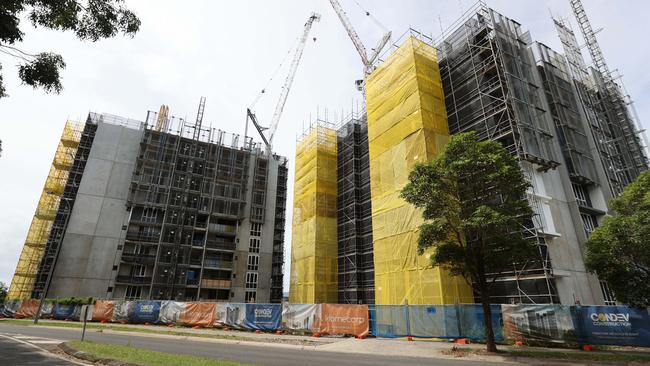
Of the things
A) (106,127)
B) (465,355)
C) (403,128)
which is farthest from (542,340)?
(106,127)

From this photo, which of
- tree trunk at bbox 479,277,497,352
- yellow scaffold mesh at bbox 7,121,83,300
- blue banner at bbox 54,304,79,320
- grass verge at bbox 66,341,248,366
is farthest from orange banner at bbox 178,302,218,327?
yellow scaffold mesh at bbox 7,121,83,300

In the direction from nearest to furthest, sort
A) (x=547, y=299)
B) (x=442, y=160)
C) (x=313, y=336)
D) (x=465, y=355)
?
(x=465, y=355), (x=442, y=160), (x=547, y=299), (x=313, y=336)

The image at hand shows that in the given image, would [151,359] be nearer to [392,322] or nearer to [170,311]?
[392,322]

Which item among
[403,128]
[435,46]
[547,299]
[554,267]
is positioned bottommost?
[547,299]

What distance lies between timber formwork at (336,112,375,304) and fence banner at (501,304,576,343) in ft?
57.0

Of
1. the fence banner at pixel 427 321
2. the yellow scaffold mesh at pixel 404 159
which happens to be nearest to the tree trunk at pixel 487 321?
the fence banner at pixel 427 321

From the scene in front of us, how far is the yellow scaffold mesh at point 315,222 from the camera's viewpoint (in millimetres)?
36562

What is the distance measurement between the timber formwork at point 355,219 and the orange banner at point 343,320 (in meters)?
12.1

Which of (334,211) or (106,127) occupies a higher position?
(106,127)

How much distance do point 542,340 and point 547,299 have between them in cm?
502

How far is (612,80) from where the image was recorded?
37.7 m

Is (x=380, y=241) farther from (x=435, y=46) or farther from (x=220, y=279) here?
(x=220, y=279)

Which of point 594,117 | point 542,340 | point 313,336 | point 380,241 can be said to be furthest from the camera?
point 594,117

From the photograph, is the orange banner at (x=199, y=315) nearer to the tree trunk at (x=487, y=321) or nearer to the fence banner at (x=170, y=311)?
the fence banner at (x=170, y=311)
